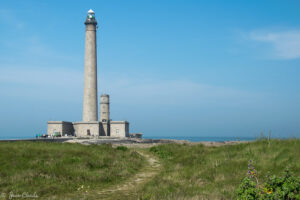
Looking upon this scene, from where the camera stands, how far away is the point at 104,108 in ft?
244

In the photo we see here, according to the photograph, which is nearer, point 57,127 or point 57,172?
point 57,172

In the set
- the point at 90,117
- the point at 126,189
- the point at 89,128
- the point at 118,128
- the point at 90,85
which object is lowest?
the point at 126,189

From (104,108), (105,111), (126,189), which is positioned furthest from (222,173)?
(104,108)

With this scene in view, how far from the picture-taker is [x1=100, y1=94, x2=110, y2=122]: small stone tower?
73.8 metres

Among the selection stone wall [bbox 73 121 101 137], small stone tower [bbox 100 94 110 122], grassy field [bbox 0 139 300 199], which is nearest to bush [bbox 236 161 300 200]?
grassy field [bbox 0 139 300 199]

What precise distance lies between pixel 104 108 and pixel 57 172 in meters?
61.4

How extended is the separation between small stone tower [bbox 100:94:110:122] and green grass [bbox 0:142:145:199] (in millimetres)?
55567

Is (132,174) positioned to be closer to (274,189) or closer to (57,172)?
(57,172)

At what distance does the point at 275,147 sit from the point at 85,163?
10.0 m

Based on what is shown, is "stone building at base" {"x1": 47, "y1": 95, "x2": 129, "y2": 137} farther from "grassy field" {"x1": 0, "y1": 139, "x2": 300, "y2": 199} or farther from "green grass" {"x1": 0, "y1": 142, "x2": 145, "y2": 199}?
"grassy field" {"x1": 0, "y1": 139, "x2": 300, "y2": 199}

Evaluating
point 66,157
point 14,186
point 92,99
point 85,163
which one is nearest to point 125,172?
point 85,163

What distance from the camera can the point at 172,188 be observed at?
1021 centimetres

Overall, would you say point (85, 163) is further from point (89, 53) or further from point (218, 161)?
point (89, 53)

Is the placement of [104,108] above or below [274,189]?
above
